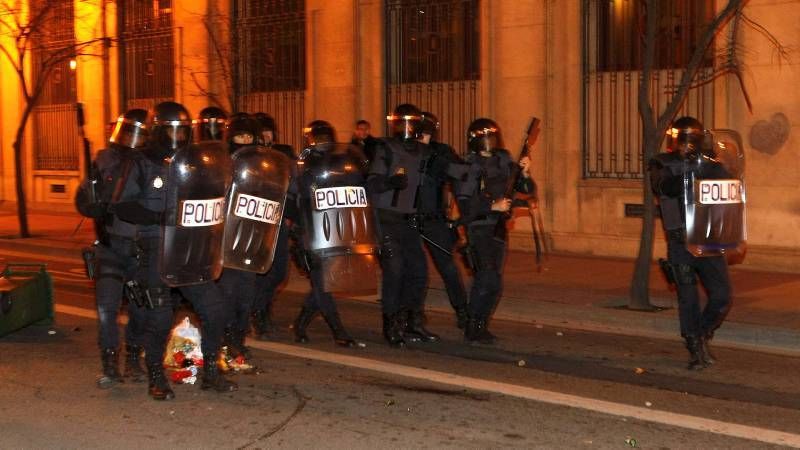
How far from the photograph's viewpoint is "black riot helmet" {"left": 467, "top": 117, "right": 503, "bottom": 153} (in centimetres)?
923

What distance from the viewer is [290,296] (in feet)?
42.2

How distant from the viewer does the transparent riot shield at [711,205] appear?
8.24 metres

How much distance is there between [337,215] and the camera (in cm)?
884

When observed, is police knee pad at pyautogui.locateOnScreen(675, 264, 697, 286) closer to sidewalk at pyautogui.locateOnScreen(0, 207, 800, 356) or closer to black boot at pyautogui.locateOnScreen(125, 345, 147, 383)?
sidewalk at pyautogui.locateOnScreen(0, 207, 800, 356)

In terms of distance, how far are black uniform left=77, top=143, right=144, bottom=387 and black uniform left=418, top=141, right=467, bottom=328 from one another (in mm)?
2704

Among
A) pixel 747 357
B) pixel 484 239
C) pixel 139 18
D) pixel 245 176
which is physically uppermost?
pixel 139 18

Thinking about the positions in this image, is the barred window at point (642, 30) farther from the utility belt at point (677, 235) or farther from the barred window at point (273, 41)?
the utility belt at point (677, 235)

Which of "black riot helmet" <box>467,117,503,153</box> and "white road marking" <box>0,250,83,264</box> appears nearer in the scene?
"black riot helmet" <box>467,117,503,153</box>

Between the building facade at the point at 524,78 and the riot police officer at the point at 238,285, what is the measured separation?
832 cm

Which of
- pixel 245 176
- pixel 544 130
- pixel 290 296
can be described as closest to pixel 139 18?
pixel 544 130

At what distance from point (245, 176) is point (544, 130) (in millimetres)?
9707

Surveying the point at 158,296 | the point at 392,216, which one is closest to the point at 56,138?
the point at 392,216

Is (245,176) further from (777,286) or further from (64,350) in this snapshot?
(777,286)

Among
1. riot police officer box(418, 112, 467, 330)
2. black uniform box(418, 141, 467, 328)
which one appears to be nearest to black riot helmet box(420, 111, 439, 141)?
riot police officer box(418, 112, 467, 330)
